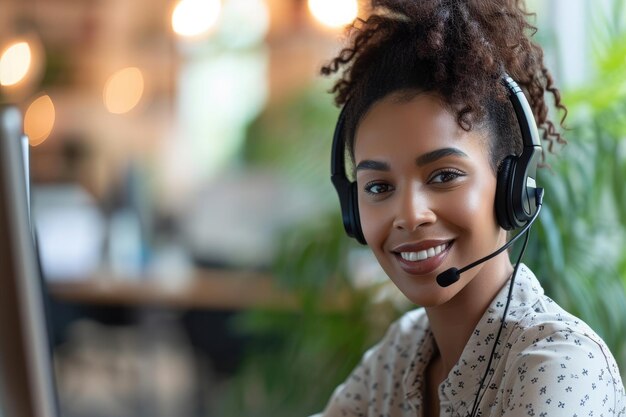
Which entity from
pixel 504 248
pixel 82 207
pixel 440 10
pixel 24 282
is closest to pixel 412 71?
pixel 440 10

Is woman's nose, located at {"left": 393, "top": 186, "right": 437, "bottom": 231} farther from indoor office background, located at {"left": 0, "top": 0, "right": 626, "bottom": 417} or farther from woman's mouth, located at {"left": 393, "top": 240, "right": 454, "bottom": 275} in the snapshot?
indoor office background, located at {"left": 0, "top": 0, "right": 626, "bottom": 417}

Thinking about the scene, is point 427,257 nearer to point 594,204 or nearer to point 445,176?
point 445,176

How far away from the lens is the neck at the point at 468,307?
1.02 m

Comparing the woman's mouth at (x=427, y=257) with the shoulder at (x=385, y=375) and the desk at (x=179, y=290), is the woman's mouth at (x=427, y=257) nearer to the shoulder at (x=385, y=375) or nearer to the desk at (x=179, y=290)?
the shoulder at (x=385, y=375)

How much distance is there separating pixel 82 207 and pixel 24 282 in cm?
442

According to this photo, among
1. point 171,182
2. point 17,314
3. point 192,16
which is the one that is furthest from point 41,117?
point 17,314

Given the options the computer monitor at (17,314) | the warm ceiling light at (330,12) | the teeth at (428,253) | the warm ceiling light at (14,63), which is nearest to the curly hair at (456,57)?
the teeth at (428,253)

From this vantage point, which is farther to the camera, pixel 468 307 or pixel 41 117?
pixel 41 117

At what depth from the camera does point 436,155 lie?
0.95m

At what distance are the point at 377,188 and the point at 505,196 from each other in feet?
0.46

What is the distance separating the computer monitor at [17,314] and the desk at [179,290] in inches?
145

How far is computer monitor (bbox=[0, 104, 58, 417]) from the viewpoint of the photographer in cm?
51

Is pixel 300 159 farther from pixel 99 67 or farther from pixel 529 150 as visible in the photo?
pixel 99 67

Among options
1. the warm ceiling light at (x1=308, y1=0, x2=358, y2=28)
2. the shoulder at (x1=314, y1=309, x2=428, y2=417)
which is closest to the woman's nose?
the shoulder at (x1=314, y1=309, x2=428, y2=417)
